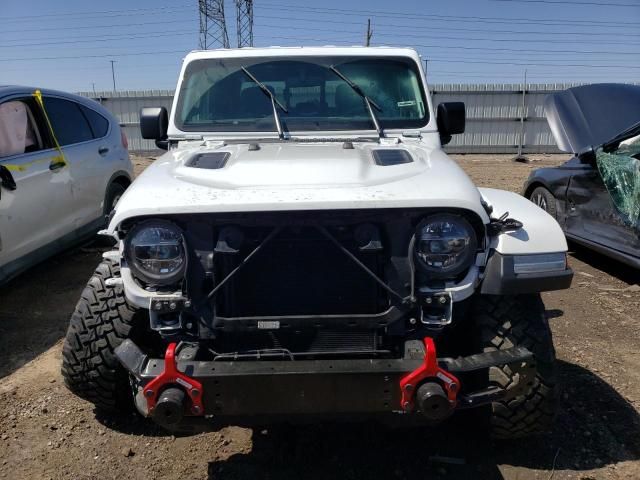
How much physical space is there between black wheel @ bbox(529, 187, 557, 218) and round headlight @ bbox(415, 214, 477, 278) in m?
4.45

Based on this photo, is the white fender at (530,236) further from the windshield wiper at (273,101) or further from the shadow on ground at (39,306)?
the shadow on ground at (39,306)

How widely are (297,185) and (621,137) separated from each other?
3892 millimetres

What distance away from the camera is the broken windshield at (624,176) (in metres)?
5.00

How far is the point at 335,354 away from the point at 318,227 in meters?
0.56

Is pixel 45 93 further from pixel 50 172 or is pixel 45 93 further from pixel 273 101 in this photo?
pixel 273 101

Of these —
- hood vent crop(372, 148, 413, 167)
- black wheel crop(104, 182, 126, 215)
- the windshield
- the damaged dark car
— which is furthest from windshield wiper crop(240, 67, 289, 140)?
black wheel crop(104, 182, 126, 215)

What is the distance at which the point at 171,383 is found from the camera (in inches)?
85.0

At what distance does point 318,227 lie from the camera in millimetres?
2287

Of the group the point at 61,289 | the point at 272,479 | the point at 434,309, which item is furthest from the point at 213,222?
the point at 61,289

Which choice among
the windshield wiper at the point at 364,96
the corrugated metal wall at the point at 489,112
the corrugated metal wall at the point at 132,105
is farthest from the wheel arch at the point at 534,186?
the corrugated metal wall at the point at 132,105

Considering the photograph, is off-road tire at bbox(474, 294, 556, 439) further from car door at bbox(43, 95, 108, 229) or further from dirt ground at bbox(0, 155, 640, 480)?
A: car door at bbox(43, 95, 108, 229)

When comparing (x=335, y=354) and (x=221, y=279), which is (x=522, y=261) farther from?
(x=221, y=279)

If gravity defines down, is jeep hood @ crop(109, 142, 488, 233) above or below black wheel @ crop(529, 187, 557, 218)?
above

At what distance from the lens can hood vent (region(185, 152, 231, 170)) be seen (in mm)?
2754
